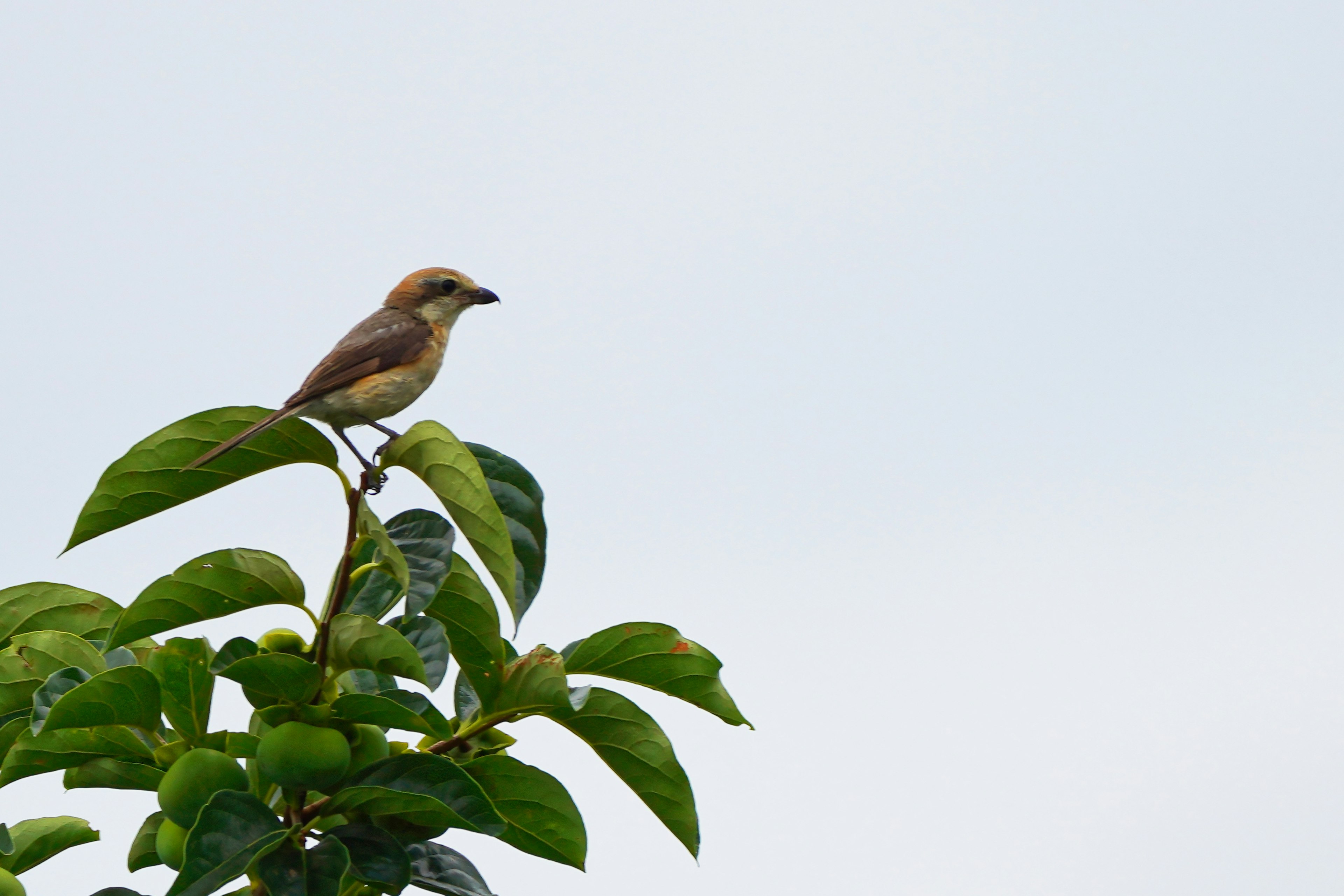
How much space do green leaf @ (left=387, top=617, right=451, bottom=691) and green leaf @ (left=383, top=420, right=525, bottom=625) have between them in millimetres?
357

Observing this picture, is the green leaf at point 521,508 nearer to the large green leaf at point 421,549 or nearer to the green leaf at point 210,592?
the large green leaf at point 421,549

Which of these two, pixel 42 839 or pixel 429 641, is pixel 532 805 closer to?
pixel 429 641

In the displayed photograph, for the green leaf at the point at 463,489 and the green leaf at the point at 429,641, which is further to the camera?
the green leaf at the point at 429,641

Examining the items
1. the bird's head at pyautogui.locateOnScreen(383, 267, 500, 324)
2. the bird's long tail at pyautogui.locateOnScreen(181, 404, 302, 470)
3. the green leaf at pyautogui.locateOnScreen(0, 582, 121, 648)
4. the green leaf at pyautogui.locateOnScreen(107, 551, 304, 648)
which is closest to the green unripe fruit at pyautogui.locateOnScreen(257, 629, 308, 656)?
the green leaf at pyautogui.locateOnScreen(107, 551, 304, 648)

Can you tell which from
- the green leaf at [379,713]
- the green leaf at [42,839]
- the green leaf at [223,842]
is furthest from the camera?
the green leaf at [42,839]

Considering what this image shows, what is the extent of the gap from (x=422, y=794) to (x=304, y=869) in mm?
309

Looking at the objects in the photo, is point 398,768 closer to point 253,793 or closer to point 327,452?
point 253,793

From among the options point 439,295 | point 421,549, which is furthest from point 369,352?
point 421,549

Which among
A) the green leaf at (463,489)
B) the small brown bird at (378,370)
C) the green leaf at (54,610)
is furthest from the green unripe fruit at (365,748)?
the small brown bird at (378,370)

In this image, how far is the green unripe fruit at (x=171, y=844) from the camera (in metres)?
2.84

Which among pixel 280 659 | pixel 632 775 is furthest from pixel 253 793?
pixel 632 775

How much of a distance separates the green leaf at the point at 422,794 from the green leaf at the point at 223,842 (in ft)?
0.53

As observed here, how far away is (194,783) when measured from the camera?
8.89 ft

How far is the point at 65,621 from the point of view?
3.44m
